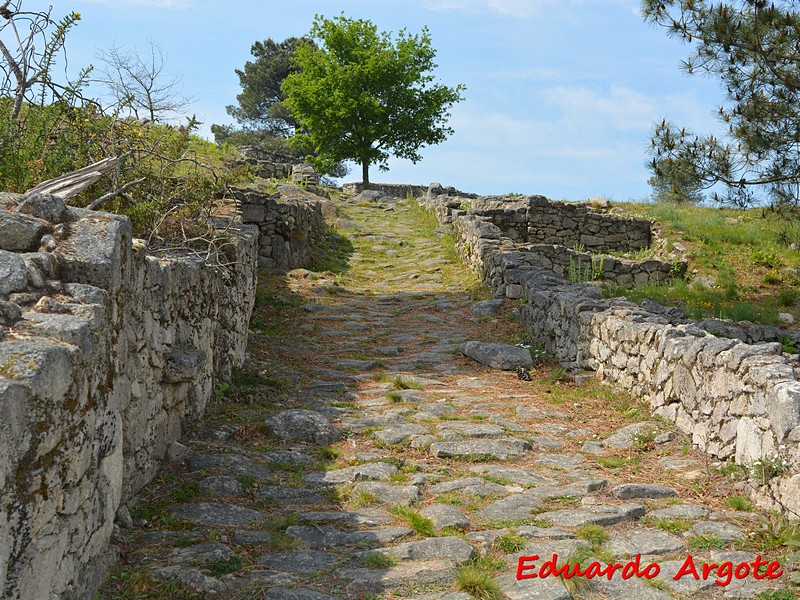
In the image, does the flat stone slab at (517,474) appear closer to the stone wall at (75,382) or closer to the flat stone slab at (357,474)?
the flat stone slab at (357,474)

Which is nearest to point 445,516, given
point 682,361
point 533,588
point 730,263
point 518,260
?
point 533,588

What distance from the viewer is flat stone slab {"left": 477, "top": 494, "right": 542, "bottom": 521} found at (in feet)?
16.3

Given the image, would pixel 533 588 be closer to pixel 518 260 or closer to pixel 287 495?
pixel 287 495

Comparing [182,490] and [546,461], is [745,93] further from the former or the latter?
[182,490]

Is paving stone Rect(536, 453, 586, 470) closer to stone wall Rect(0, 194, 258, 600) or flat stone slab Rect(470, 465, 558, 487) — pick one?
flat stone slab Rect(470, 465, 558, 487)

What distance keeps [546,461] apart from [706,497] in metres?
1.30

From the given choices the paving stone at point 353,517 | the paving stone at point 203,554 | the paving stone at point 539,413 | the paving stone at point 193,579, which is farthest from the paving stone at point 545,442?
the paving stone at point 193,579

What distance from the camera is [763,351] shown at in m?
5.81

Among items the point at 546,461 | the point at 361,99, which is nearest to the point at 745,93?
the point at 546,461

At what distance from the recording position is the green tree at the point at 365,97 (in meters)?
31.0

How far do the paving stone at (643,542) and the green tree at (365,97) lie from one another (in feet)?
89.5

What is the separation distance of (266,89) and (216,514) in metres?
44.1

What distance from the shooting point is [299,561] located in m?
4.24

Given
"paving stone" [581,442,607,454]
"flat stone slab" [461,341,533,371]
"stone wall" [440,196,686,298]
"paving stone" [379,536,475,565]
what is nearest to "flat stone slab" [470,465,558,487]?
"paving stone" [581,442,607,454]
